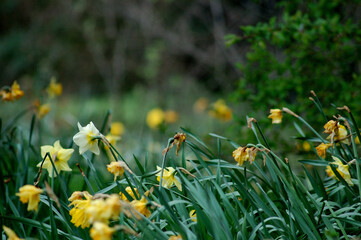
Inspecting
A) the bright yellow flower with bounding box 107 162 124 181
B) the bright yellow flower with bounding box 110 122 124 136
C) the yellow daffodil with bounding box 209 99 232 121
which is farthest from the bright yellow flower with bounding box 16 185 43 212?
the yellow daffodil with bounding box 209 99 232 121

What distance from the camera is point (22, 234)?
141 centimetres

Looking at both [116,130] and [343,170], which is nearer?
[343,170]

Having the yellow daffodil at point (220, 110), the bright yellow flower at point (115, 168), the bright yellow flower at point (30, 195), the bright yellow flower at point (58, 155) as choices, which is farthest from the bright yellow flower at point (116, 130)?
the bright yellow flower at point (30, 195)

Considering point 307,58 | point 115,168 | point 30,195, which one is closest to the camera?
point 30,195

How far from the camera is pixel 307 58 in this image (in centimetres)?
235

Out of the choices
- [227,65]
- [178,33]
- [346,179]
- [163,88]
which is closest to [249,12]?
[227,65]

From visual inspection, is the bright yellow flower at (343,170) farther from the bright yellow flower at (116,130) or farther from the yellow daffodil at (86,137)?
the bright yellow flower at (116,130)

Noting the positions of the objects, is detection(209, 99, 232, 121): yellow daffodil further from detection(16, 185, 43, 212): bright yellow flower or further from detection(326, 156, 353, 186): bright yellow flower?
detection(16, 185, 43, 212): bright yellow flower

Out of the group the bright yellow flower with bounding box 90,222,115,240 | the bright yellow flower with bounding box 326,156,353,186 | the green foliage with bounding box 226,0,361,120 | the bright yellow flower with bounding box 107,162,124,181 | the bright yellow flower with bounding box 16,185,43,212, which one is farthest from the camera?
the green foliage with bounding box 226,0,361,120

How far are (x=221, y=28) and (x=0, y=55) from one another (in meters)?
6.00

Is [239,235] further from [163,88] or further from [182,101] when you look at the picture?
[163,88]

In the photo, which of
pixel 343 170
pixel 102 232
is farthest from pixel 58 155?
pixel 343 170

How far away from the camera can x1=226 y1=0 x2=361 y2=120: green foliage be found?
2.12 m

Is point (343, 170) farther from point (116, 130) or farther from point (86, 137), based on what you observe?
point (116, 130)
